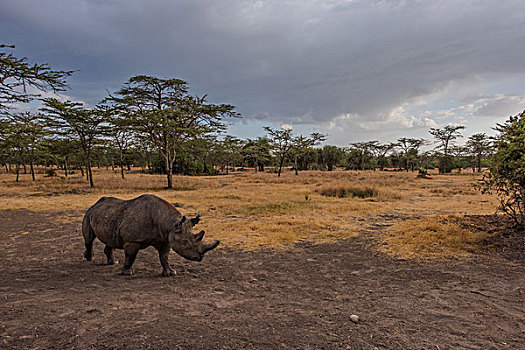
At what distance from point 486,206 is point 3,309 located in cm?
1764

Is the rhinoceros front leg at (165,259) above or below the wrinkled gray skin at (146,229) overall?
below

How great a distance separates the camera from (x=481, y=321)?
3748mm

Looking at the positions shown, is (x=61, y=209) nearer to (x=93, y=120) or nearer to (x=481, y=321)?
(x=93, y=120)

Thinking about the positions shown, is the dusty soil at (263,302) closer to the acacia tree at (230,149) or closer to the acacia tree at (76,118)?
the acacia tree at (76,118)

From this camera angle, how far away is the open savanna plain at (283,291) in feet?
10.8

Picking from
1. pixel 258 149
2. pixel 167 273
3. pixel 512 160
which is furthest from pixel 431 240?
pixel 258 149

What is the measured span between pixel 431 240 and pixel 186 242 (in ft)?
22.1

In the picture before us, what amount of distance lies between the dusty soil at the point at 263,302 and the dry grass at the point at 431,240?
540 millimetres

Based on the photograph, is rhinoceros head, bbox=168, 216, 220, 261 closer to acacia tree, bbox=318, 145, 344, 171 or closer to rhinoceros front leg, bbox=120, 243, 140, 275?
rhinoceros front leg, bbox=120, 243, 140, 275

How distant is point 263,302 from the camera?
172 inches

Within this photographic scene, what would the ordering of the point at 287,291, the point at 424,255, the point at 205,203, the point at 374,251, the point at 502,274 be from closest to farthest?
1. the point at 287,291
2. the point at 502,274
3. the point at 424,255
4. the point at 374,251
5. the point at 205,203

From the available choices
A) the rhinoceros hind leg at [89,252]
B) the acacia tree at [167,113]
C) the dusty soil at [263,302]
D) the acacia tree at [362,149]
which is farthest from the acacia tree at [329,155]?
the rhinoceros hind leg at [89,252]

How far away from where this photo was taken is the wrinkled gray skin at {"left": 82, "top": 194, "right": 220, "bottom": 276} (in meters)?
4.79

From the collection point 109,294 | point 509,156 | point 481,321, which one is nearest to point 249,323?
point 109,294
